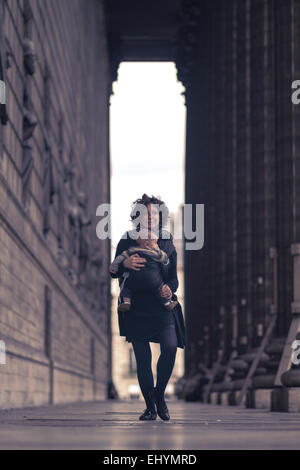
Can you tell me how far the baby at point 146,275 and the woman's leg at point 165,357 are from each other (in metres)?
0.24

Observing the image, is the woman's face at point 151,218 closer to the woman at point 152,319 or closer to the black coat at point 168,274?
the woman at point 152,319

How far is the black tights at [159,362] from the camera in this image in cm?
971

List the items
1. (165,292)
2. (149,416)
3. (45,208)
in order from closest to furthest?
(165,292) < (149,416) < (45,208)

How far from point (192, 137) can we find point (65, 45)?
2813cm

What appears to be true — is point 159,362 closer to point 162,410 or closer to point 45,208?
point 162,410

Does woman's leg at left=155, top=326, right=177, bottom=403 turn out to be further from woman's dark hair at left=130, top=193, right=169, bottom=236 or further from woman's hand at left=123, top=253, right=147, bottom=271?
woman's dark hair at left=130, top=193, right=169, bottom=236

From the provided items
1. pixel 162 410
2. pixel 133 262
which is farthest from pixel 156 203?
pixel 162 410

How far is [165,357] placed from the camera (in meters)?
9.77

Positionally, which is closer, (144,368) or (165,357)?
(165,357)

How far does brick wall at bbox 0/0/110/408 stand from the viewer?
21672 millimetres

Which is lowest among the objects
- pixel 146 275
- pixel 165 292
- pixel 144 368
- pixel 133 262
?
pixel 144 368

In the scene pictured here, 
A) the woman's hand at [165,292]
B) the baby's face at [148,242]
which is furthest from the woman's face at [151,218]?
the woman's hand at [165,292]

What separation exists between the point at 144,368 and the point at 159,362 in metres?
0.19
